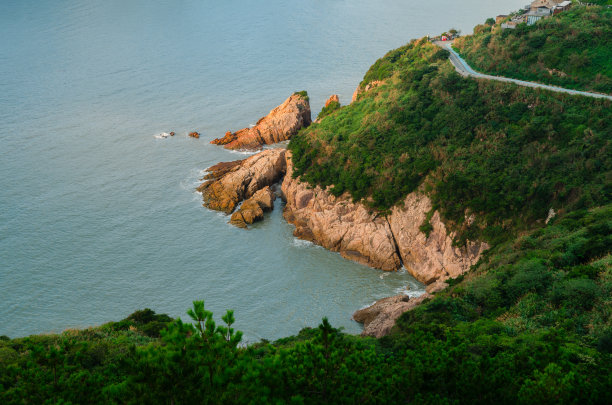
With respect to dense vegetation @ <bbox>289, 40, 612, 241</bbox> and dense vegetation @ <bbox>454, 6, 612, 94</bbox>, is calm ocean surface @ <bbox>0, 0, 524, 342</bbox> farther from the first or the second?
dense vegetation @ <bbox>454, 6, 612, 94</bbox>

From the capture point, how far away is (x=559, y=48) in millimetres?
41812

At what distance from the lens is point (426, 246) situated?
35.5 metres

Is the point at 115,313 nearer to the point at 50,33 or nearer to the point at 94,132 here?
the point at 94,132

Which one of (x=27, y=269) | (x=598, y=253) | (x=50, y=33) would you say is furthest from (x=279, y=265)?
(x=50, y=33)

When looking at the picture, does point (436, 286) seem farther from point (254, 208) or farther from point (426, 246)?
point (254, 208)

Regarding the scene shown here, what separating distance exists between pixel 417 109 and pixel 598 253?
813 inches

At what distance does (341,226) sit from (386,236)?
3.49 m

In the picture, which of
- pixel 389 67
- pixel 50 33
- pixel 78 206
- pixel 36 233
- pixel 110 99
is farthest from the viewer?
pixel 50 33

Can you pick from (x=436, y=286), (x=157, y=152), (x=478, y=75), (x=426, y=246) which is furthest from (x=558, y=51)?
(x=157, y=152)

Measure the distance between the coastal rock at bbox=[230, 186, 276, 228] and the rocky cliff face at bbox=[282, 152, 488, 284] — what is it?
9.60ft

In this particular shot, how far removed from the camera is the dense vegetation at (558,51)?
39.8 meters

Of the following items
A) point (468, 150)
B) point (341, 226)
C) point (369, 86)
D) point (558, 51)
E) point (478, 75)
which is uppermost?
point (369, 86)

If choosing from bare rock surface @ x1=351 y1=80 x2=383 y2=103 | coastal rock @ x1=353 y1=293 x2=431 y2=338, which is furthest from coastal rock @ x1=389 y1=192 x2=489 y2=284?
bare rock surface @ x1=351 y1=80 x2=383 y2=103

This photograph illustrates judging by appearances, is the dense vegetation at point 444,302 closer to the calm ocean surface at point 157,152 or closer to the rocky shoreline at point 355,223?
the rocky shoreline at point 355,223
